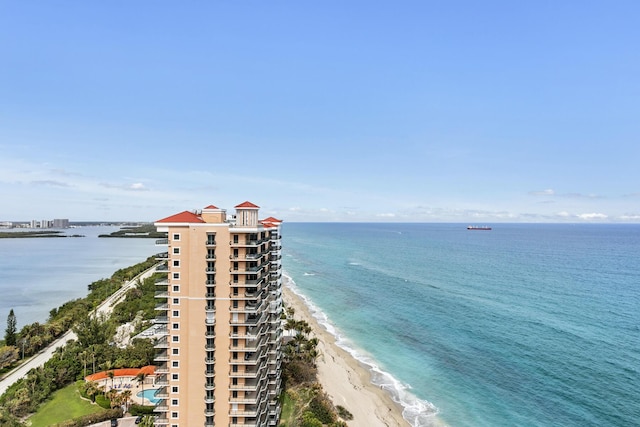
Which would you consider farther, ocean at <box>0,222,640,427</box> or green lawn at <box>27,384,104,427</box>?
ocean at <box>0,222,640,427</box>

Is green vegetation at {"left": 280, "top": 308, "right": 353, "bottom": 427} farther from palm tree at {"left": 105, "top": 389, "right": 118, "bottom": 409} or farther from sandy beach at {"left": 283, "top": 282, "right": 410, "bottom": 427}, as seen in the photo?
palm tree at {"left": 105, "top": 389, "right": 118, "bottom": 409}

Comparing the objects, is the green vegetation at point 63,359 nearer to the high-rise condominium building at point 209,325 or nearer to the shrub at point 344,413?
the high-rise condominium building at point 209,325

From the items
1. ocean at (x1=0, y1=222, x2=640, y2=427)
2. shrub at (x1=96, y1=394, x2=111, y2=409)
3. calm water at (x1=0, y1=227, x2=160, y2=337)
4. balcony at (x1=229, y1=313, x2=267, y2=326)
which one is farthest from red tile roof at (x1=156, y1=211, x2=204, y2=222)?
calm water at (x1=0, y1=227, x2=160, y2=337)

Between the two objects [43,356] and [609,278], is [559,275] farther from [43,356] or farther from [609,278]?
[43,356]

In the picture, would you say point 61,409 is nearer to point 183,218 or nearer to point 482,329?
point 183,218

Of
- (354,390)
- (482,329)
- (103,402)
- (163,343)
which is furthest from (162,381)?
(482,329)

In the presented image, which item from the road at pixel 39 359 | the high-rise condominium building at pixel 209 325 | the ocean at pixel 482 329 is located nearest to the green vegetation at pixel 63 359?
the road at pixel 39 359
